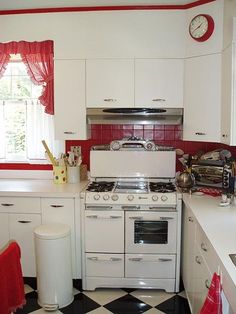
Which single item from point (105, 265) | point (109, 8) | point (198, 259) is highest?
point (109, 8)

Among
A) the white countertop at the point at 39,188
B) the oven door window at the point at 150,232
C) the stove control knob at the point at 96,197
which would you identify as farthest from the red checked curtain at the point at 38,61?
the oven door window at the point at 150,232

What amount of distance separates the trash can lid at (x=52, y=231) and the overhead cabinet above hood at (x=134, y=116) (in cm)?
102

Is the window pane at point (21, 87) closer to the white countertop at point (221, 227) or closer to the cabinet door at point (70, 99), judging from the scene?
the cabinet door at point (70, 99)

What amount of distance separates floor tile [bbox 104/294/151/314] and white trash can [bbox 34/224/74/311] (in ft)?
1.27

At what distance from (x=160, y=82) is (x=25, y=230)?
5.95 ft

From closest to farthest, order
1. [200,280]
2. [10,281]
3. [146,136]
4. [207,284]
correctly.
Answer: [10,281], [207,284], [200,280], [146,136]

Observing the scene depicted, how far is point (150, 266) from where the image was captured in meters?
2.91

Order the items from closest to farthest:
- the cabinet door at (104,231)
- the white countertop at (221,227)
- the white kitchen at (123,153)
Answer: the white countertop at (221,227), the white kitchen at (123,153), the cabinet door at (104,231)

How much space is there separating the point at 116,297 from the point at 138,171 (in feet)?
3.86

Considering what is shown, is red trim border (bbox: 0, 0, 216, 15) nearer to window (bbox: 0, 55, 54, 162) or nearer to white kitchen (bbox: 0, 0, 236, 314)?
white kitchen (bbox: 0, 0, 236, 314)

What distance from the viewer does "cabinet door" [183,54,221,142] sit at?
2848 millimetres

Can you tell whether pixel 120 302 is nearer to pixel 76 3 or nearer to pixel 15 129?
pixel 15 129

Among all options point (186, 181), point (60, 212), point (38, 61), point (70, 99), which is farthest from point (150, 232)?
point (38, 61)

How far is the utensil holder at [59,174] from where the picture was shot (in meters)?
3.28
